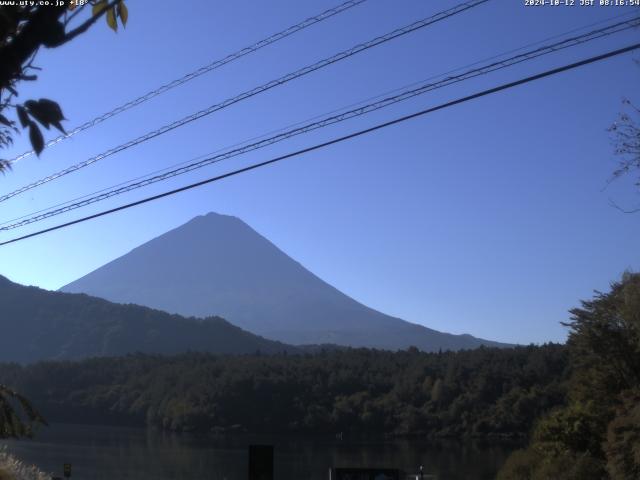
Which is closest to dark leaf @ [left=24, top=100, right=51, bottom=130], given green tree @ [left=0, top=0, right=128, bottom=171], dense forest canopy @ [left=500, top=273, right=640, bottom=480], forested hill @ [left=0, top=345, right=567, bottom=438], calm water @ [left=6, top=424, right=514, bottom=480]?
green tree @ [left=0, top=0, right=128, bottom=171]

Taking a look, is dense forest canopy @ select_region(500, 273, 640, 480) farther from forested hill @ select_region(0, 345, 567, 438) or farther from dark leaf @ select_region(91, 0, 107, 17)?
forested hill @ select_region(0, 345, 567, 438)

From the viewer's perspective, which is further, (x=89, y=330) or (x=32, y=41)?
(x=89, y=330)

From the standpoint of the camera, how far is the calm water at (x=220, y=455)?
4922 cm

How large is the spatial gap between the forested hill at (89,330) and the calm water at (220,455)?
55553 millimetres

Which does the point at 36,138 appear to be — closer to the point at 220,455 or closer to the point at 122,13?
the point at 122,13

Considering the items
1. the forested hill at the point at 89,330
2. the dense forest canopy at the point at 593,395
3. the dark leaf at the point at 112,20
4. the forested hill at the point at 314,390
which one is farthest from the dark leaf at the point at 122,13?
the forested hill at the point at 89,330

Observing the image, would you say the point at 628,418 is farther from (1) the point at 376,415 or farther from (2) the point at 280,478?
(1) the point at 376,415

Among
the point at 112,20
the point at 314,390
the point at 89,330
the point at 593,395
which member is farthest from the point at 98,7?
the point at 89,330

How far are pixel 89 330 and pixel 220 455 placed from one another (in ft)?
300

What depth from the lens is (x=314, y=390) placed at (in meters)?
90.7

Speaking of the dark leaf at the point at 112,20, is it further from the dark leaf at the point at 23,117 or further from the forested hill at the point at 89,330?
the forested hill at the point at 89,330

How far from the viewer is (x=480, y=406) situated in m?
77.4

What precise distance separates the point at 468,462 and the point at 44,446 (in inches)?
1268

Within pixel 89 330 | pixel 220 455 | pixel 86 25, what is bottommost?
pixel 220 455
